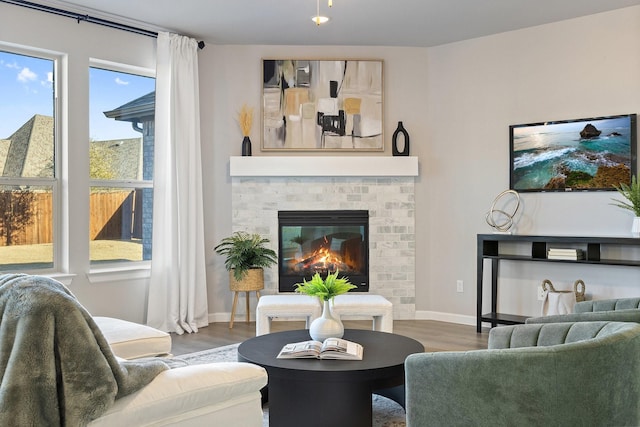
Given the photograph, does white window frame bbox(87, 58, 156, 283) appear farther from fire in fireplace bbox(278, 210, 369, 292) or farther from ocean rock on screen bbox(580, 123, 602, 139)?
ocean rock on screen bbox(580, 123, 602, 139)

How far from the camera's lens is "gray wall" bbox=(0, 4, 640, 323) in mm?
4984

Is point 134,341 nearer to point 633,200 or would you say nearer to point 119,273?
point 119,273

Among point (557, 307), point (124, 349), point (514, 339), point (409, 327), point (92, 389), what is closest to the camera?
point (92, 389)

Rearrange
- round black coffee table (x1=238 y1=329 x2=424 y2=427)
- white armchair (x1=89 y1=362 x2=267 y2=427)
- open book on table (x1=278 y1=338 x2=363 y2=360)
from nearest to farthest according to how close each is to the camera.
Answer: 1. white armchair (x1=89 y1=362 x2=267 y2=427)
2. round black coffee table (x1=238 y1=329 x2=424 y2=427)
3. open book on table (x1=278 y1=338 x2=363 y2=360)

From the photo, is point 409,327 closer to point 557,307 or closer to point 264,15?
point 557,307

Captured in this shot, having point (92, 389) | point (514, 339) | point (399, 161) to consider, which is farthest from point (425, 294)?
point (92, 389)

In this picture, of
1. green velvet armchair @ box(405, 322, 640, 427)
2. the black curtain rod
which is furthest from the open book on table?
the black curtain rod

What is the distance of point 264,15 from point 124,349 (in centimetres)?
317

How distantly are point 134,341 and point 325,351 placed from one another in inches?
39.0

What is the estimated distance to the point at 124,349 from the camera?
3096 mm

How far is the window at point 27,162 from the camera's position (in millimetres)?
4652

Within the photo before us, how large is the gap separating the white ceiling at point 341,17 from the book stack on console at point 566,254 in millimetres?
1956

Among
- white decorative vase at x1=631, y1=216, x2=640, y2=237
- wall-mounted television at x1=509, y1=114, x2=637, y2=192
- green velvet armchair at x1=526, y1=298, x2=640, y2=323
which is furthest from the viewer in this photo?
wall-mounted television at x1=509, y1=114, x2=637, y2=192

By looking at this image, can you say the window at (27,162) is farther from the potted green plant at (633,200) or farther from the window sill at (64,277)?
the potted green plant at (633,200)
